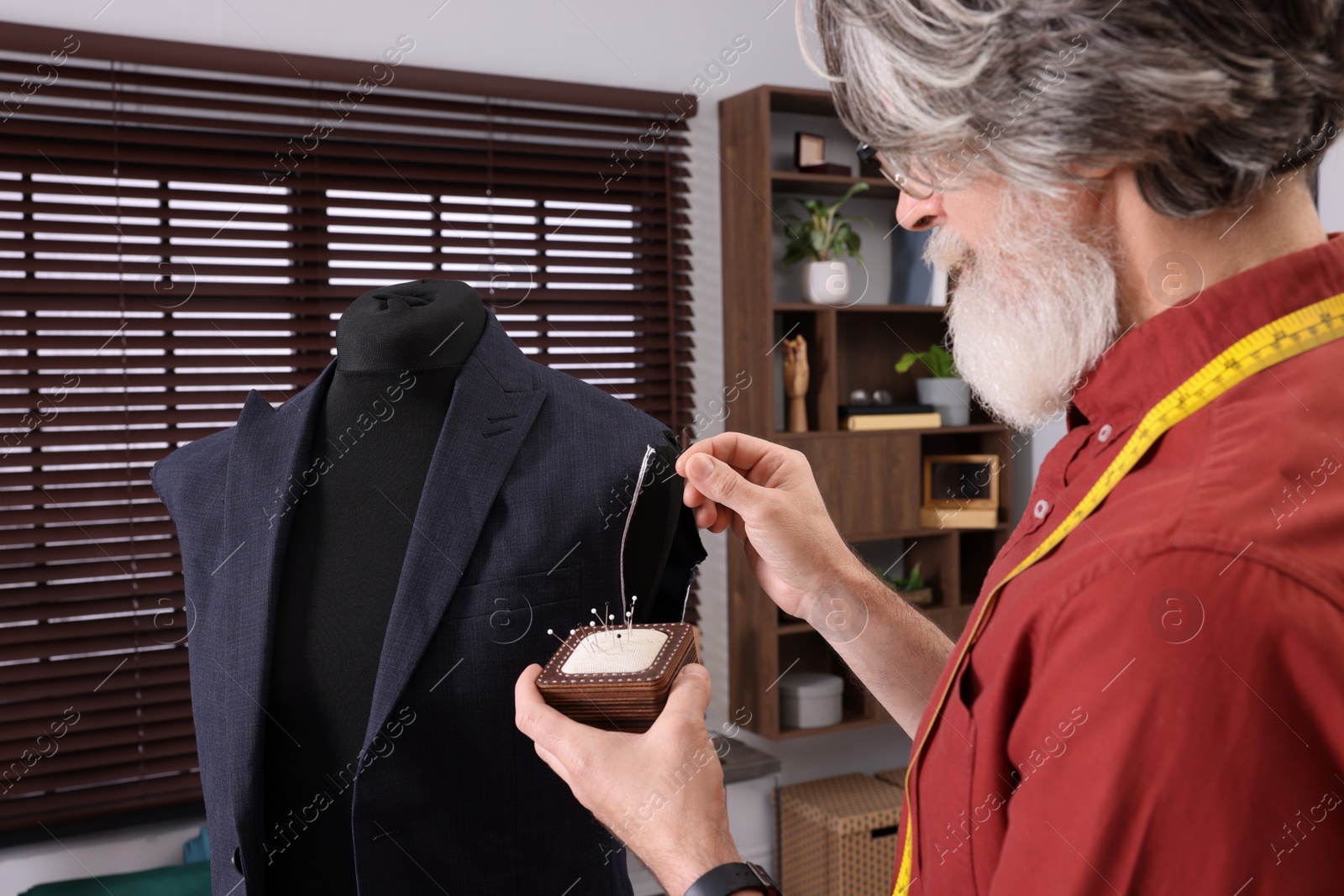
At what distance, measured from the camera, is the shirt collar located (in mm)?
655

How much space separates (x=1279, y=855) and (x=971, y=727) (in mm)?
199

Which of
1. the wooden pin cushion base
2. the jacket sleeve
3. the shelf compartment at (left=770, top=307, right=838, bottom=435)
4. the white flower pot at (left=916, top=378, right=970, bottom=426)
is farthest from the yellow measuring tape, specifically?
the white flower pot at (left=916, top=378, right=970, bottom=426)

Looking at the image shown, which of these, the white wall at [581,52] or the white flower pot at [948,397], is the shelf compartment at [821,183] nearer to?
the white wall at [581,52]

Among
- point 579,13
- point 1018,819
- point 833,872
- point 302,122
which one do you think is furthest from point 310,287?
point 1018,819

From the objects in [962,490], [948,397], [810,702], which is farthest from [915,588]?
[948,397]

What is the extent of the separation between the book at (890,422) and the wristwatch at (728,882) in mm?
2687

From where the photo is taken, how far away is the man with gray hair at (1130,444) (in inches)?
22.0

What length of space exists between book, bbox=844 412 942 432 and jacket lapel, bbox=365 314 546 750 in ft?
7.34

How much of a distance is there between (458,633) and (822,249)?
251cm

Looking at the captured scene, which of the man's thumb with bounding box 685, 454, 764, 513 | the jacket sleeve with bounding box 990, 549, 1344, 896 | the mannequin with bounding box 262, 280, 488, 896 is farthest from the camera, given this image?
the mannequin with bounding box 262, 280, 488, 896

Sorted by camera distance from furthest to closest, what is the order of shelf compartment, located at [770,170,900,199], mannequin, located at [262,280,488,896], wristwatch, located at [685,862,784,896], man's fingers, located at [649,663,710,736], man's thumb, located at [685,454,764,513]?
shelf compartment, located at [770,170,900,199]
mannequin, located at [262,280,488,896]
man's thumb, located at [685,454,764,513]
man's fingers, located at [649,663,710,736]
wristwatch, located at [685,862,784,896]

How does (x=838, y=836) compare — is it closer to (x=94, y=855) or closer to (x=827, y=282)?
(x=827, y=282)

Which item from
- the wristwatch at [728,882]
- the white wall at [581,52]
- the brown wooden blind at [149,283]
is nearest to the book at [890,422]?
the white wall at [581,52]

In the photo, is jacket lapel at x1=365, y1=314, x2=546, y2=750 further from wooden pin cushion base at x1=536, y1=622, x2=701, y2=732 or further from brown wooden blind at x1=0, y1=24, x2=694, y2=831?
brown wooden blind at x1=0, y1=24, x2=694, y2=831
